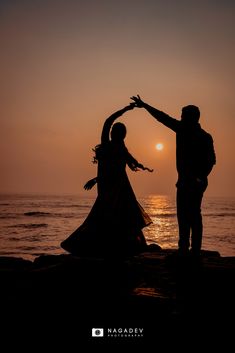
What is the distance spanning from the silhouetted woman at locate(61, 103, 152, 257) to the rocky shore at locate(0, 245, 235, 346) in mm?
353

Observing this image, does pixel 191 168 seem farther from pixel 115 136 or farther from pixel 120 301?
pixel 120 301

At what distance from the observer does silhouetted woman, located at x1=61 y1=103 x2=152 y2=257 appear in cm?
564

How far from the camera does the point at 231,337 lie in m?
2.89

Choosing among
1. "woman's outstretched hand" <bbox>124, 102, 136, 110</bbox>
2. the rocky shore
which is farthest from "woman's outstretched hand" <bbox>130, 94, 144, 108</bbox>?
the rocky shore

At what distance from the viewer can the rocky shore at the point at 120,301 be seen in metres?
3.00

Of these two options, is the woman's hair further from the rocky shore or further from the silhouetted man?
the rocky shore

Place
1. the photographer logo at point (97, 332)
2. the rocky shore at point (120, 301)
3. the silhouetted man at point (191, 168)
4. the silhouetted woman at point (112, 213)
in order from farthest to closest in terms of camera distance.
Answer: the silhouetted man at point (191, 168)
the silhouetted woman at point (112, 213)
the rocky shore at point (120, 301)
the photographer logo at point (97, 332)

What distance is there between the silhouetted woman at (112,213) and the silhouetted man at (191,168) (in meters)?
0.82

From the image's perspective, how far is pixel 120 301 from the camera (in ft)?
Result: 12.2

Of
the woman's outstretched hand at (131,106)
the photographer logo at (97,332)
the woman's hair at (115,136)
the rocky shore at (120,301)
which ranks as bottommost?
the rocky shore at (120,301)

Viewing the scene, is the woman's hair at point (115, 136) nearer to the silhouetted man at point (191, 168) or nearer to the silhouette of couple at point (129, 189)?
the silhouette of couple at point (129, 189)

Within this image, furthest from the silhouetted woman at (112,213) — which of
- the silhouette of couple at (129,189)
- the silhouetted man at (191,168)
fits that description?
the silhouetted man at (191,168)

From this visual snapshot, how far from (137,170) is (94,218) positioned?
4.57ft

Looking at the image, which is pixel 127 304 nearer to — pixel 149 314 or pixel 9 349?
pixel 149 314
